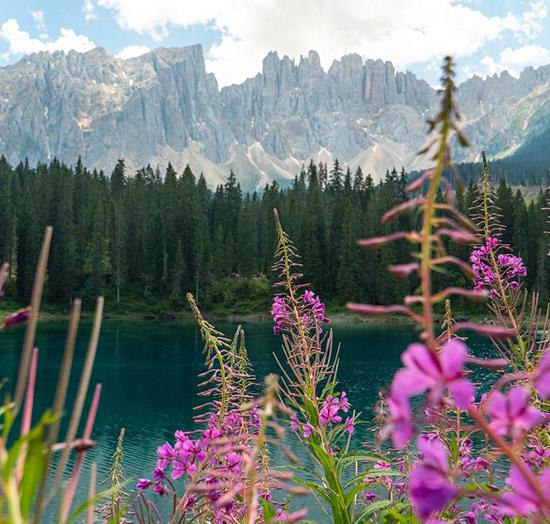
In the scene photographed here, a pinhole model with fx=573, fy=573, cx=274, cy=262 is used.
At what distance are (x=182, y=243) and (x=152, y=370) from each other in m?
32.0

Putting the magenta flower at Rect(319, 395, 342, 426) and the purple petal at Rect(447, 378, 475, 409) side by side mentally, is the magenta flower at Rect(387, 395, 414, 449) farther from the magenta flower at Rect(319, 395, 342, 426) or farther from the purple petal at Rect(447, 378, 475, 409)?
the magenta flower at Rect(319, 395, 342, 426)

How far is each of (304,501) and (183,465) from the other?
39.9 feet

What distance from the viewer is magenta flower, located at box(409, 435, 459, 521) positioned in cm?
61

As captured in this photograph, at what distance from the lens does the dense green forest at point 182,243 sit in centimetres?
5534

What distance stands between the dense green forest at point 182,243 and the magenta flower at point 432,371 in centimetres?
5108

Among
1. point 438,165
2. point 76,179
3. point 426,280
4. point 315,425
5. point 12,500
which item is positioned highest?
point 76,179

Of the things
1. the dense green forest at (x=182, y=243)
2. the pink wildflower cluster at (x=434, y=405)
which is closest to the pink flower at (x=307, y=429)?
the pink wildflower cluster at (x=434, y=405)

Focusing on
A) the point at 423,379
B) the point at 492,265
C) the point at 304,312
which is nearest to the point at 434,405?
the point at 423,379

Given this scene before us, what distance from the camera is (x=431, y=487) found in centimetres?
62

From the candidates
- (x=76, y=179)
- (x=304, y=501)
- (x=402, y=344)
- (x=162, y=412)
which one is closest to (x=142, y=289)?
(x=76, y=179)

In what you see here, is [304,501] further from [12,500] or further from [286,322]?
[12,500]

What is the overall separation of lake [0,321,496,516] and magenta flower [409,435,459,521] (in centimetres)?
1101

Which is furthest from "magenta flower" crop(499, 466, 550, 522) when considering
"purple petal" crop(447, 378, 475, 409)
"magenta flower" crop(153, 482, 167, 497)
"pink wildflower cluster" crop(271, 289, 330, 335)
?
"pink wildflower cluster" crop(271, 289, 330, 335)

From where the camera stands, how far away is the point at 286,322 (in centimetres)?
361
